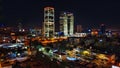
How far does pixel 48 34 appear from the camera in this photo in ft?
175

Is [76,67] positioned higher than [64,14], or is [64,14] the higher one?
[64,14]

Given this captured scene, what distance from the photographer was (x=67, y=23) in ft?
211

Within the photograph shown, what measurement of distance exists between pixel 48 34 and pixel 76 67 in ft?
126

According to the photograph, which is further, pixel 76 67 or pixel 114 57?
pixel 114 57

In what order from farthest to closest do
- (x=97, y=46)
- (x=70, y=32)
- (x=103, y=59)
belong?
(x=70, y=32)
(x=97, y=46)
(x=103, y=59)

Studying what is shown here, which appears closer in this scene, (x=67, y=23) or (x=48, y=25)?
(x=48, y=25)

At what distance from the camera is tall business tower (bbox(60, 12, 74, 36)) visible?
→ 62875 mm

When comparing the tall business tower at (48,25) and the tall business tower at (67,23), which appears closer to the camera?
the tall business tower at (48,25)

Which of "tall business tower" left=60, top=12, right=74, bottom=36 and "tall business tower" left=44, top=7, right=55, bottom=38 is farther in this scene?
"tall business tower" left=60, top=12, right=74, bottom=36

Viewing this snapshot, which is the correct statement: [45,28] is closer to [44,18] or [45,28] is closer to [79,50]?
[44,18]

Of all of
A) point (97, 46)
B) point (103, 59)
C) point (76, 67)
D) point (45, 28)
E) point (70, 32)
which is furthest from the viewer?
point (70, 32)

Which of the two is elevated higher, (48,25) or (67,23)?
(67,23)

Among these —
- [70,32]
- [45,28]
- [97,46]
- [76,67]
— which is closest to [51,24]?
[45,28]

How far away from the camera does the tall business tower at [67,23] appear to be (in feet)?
206
